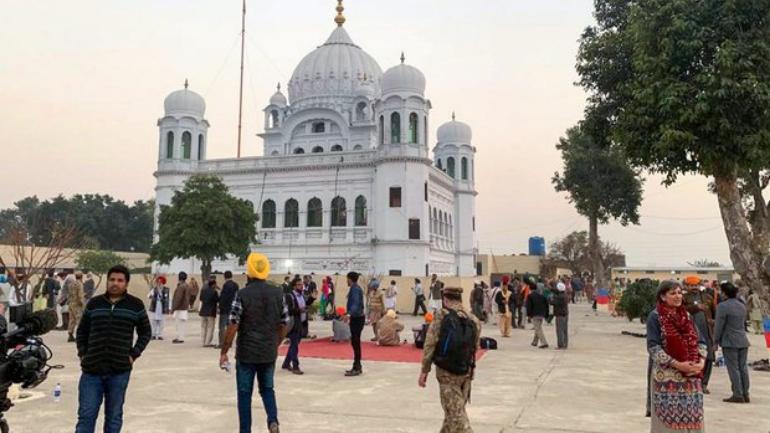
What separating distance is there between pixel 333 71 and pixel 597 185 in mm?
25704

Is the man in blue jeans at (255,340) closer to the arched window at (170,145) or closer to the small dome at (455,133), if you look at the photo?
the arched window at (170,145)

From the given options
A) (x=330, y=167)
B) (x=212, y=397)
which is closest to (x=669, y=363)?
(x=212, y=397)

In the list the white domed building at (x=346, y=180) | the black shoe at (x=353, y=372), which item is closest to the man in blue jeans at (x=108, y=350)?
the black shoe at (x=353, y=372)

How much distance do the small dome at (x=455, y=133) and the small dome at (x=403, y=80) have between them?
39.3 feet

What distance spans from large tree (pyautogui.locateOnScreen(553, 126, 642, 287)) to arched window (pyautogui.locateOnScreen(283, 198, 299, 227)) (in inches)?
734

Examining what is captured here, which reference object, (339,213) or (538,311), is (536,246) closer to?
(339,213)

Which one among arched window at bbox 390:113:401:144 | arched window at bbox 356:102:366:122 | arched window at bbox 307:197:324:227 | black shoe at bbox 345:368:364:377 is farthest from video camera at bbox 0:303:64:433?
arched window at bbox 356:102:366:122

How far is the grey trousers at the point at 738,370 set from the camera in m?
8.20

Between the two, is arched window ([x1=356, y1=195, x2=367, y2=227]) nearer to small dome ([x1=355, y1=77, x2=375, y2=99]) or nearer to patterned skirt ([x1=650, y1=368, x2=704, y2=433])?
small dome ([x1=355, y1=77, x2=375, y2=99])

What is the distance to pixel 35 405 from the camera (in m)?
7.53

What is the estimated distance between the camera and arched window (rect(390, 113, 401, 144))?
40.7m

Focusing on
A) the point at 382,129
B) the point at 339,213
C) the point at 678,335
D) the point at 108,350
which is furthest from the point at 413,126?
the point at 108,350

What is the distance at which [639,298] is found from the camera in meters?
20.1

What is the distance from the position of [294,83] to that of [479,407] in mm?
48829
